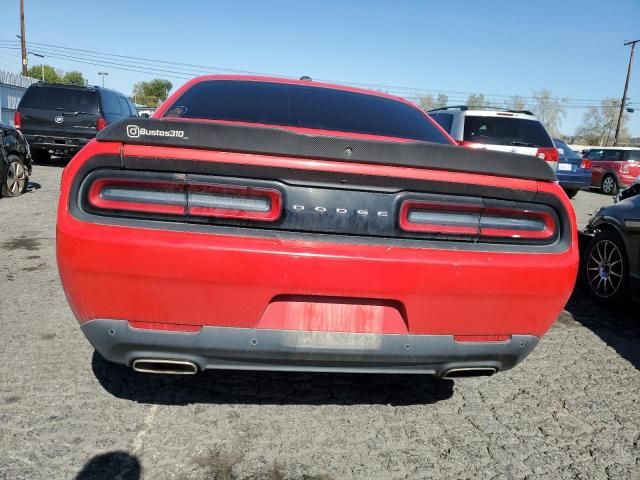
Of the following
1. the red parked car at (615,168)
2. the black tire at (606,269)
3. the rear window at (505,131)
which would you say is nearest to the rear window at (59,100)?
the rear window at (505,131)

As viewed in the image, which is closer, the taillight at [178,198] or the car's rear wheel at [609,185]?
the taillight at [178,198]

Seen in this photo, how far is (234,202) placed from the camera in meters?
1.97

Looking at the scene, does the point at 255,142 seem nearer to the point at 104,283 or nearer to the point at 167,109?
the point at 104,283

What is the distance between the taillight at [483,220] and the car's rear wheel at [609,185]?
58.2 ft

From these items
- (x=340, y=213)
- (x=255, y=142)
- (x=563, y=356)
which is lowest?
(x=563, y=356)

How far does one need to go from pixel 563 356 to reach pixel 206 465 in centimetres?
254

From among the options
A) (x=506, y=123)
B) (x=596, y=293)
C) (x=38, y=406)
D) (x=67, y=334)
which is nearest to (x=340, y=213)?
(x=38, y=406)

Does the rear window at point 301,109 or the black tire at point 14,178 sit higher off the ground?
the rear window at point 301,109

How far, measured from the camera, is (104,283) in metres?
1.92

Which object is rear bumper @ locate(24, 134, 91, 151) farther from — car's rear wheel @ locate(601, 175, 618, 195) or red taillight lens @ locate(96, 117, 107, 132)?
car's rear wheel @ locate(601, 175, 618, 195)

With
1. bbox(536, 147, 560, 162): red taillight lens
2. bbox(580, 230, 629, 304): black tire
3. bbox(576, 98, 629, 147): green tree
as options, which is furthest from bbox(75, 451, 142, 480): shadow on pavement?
bbox(576, 98, 629, 147): green tree

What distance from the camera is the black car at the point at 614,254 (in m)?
4.17

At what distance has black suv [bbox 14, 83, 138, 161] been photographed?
12391 millimetres

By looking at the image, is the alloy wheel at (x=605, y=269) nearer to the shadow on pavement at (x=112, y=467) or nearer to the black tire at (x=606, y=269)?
the black tire at (x=606, y=269)
